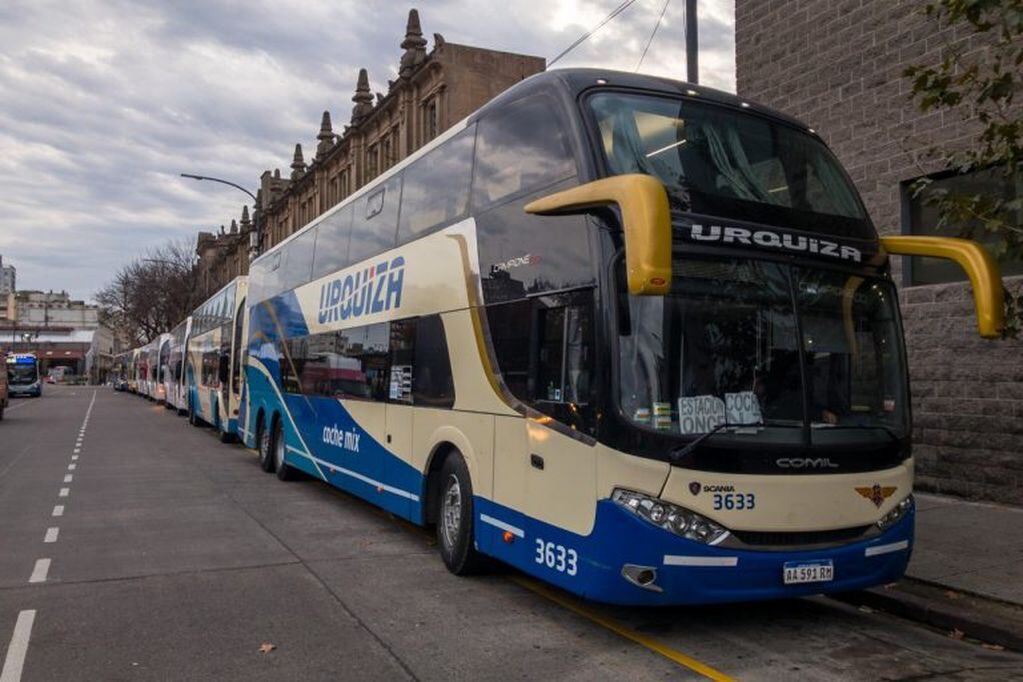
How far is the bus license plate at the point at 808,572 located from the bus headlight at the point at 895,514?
0.57 m

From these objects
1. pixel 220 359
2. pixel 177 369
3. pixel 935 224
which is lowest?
pixel 177 369

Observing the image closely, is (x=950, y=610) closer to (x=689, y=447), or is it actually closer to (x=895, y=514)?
(x=895, y=514)

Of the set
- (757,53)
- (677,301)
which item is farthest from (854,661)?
(757,53)

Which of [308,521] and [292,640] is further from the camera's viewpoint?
[308,521]

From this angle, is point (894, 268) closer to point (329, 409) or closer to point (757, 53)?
point (757, 53)

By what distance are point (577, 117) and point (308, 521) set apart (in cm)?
619

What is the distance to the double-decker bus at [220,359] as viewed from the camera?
20109mm

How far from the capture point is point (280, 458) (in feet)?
46.8

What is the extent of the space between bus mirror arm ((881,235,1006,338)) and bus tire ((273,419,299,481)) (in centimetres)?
1023

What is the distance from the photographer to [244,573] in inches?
297

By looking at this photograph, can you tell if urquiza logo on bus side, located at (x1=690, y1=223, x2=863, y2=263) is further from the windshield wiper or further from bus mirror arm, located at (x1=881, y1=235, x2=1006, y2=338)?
the windshield wiper

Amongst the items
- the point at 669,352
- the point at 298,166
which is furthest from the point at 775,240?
the point at 298,166

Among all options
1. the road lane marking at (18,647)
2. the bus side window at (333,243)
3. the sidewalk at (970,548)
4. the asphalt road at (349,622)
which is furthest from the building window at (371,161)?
the road lane marking at (18,647)

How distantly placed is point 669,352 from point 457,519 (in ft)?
9.74
